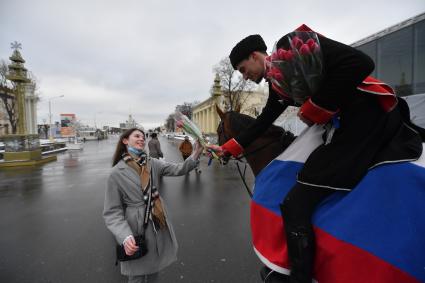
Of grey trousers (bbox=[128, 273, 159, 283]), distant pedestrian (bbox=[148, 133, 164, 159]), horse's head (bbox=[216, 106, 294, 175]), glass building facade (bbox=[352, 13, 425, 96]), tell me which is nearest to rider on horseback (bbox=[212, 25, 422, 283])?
horse's head (bbox=[216, 106, 294, 175])

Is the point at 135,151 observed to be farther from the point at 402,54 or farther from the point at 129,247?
the point at 402,54

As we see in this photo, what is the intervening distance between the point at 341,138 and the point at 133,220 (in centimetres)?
188

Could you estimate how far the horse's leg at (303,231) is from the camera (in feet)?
4.23

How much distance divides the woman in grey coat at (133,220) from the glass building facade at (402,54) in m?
12.0

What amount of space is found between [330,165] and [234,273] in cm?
245

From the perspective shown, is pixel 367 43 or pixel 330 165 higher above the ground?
pixel 367 43

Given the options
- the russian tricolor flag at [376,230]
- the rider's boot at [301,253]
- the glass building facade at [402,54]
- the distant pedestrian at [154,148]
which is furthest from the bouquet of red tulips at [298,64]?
the glass building facade at [402,54]

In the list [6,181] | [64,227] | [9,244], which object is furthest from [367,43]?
[6,181]

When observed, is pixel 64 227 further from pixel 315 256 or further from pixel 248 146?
pixel 315 256

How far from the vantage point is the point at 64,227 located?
189 inches

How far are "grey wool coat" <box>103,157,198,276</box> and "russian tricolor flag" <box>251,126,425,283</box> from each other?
1.25 m

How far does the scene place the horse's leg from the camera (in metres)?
1.29

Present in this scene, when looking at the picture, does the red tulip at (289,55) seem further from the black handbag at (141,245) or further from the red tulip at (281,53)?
the black handbag at (141,245)

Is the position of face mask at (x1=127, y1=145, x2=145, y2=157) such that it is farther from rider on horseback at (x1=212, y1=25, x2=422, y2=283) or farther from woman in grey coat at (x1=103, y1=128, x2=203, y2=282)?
rider on horseback at (x1=212, y1=25, x2=422, y2=283)
